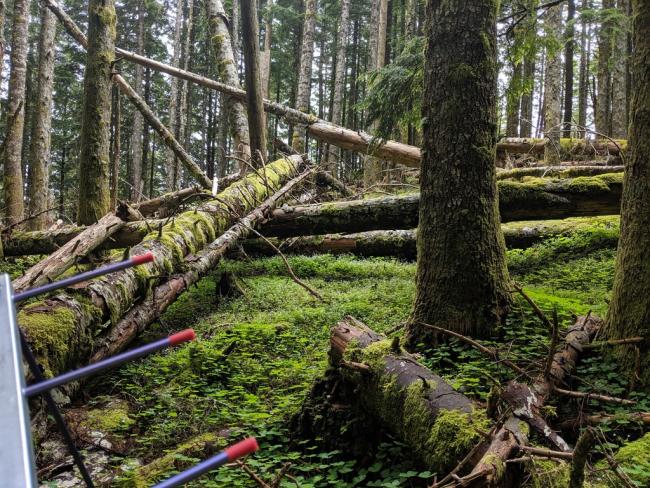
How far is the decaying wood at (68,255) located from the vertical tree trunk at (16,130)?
608 centimetres

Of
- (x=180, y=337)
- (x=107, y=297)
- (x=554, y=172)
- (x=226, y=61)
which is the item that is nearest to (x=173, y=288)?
(x=107, y=297)

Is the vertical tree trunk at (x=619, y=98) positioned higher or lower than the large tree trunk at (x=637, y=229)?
higher

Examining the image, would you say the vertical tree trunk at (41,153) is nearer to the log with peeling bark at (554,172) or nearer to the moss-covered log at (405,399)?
the log with peeling bark at (554,172)

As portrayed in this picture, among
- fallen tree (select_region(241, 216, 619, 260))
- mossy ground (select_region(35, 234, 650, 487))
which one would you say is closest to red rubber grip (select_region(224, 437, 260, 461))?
→ mossy ground (select_region(35, 234, 650, 487))

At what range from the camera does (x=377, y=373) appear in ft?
11.7

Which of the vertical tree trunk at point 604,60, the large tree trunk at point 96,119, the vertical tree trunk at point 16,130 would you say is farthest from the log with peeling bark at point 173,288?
the vertical tree trunk at point 604,60

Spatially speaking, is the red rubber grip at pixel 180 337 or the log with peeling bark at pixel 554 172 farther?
the log with peeling bark at pixel 554 172

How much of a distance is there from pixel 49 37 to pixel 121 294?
529 inches

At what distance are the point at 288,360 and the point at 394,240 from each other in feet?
18.0

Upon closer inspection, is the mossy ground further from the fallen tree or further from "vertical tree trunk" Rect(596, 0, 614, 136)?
"vertical tree trunk" Rect(596, 0, 614, 136)

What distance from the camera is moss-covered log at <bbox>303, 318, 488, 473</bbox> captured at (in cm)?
286

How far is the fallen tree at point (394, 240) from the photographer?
930 centimetres

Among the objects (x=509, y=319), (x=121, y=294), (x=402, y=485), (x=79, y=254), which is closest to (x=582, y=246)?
(x=509, y=319)

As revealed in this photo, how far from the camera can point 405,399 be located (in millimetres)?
3285
